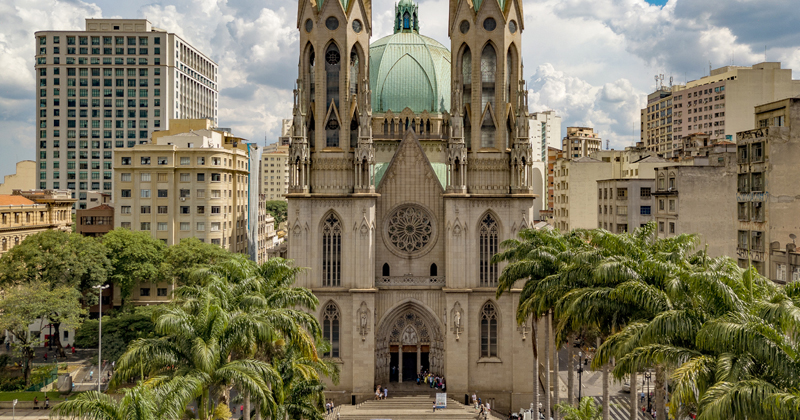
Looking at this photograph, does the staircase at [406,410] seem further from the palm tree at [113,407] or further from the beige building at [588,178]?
the beige building at [588,178]

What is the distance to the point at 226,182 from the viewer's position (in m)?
85.2

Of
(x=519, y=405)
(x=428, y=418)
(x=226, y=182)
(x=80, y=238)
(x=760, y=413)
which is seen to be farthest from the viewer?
(x=226, y=182)

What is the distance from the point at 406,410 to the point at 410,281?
1010 cm

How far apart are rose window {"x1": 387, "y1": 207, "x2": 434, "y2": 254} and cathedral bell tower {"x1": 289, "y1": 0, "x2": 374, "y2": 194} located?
392 centimetres

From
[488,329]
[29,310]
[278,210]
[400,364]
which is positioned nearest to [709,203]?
[488,329]

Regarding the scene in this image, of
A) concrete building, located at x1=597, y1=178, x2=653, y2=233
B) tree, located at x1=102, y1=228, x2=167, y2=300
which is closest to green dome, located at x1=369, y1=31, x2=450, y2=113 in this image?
tree, located at x1=102, y1=228, x2=167, y2=300

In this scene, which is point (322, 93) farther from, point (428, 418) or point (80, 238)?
point (80, 238)

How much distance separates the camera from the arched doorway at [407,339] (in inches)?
2073

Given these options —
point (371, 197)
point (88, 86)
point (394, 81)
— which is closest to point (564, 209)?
point (394, 81)

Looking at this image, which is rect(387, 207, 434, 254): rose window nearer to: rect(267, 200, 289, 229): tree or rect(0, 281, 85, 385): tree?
rect(0, 281, 85, 385): tree

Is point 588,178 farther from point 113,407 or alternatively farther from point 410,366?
point 113,407

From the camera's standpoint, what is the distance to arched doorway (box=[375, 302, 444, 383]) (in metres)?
52.7

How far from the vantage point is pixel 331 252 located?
172 feet

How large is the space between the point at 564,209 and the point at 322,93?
58355 mm
